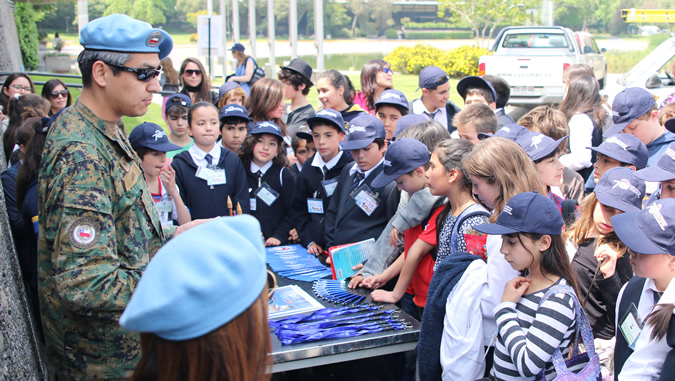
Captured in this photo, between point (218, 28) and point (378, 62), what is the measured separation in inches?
316

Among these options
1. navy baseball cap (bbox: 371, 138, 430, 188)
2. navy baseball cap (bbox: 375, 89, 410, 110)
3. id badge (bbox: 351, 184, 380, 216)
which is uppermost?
navy baseball cap (bbox: 375, 89, 410, 110)

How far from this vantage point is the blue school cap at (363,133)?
415 cm

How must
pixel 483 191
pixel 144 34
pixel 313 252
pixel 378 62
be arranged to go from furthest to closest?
pixel 378 62
pixel 313 252
pixel 483 191
pixel 144 34

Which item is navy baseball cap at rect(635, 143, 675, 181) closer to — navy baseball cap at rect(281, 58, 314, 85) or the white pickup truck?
navy baseball cap at rect(281, 58, 314, 85)

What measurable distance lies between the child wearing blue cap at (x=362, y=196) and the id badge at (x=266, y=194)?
76cm

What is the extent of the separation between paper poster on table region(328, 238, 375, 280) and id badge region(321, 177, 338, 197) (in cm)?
96

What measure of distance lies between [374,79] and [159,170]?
3338 millimetres

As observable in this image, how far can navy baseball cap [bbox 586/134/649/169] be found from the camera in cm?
371

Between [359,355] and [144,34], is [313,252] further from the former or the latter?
[144,34]

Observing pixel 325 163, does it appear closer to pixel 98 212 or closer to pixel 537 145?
pixel 537 145

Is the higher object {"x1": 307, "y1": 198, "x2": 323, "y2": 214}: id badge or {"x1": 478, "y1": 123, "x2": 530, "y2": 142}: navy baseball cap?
{"x1": 478, "y1": 123, "x2": 530, "y2": 142}: navy baseball cap

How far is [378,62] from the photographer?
6723mm

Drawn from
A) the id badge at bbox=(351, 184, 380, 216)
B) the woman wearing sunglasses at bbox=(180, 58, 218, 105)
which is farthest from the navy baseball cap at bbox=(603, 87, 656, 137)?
the woman wearing sunglasses at bbox=(180, 58, 218, 105)

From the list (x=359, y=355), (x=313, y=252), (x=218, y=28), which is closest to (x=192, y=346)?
(x=359, y=355)
